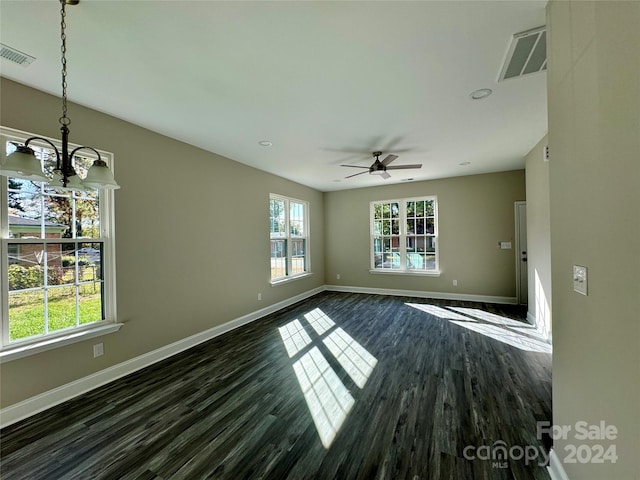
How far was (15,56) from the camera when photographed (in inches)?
72.9

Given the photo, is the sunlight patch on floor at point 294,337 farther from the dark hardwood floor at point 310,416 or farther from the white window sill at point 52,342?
the white window sill at point 52,342

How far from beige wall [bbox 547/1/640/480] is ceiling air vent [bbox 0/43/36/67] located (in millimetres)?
3337

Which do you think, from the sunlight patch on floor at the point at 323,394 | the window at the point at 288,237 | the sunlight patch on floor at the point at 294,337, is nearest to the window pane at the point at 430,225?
the window at the point at 288,237

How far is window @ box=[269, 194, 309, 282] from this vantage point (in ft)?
17.6

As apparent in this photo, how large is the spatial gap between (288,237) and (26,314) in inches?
159

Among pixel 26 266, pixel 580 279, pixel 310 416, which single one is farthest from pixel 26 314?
pixel 580 279

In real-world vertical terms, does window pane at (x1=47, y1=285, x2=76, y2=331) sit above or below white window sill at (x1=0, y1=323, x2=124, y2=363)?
above

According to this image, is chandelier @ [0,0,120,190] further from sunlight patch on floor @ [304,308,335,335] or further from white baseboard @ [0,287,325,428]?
sunlight patch on floor @ [304,308,335,335]

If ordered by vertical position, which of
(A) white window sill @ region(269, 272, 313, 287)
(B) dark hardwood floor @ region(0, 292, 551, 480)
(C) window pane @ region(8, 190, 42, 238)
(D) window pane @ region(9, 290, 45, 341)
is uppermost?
(C) window pane @ region(8, 190, 42, 238)

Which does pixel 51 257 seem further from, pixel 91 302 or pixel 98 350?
pixel 98 350

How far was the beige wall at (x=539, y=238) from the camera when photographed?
11.2 feet

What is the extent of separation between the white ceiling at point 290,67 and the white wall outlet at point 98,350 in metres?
2.38

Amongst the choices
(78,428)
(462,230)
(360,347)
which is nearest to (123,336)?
(78,428)

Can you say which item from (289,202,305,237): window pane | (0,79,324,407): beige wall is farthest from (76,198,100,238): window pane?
(289,202,305,237): window pane
